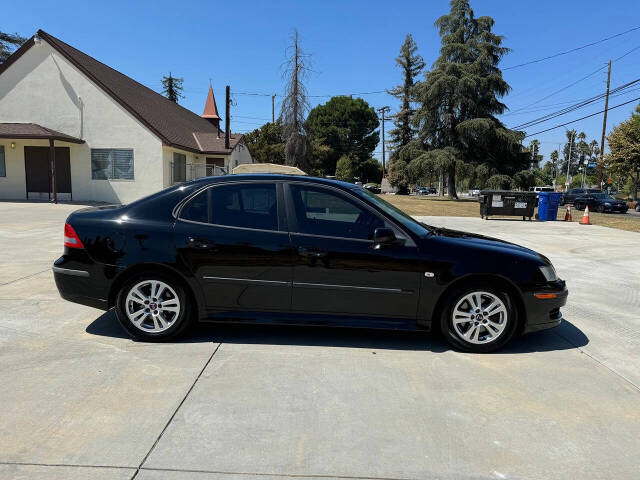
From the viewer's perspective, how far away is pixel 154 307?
427cm

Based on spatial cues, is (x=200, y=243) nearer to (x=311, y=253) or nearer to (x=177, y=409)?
(x=311, y=253)

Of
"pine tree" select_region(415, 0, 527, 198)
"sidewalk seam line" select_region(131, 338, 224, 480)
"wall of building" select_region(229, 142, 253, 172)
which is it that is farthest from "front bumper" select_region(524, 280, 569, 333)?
"pine tree" select_region(415, 0, 527, 198)

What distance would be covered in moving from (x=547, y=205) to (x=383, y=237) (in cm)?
1817

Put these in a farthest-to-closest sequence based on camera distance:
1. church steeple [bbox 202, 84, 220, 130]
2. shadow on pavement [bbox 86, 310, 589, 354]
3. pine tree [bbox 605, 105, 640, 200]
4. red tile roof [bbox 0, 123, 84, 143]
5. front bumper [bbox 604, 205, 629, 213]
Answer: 1. church steeple [bbox 202, 84, 220, 130]
2. pine tree [bbox 605, 105, 640, 200]
3. front bumper [bbox 604, 205, 629, 213]
4. red tile roof [bbox 0, 123, 84, 143]
5. shadow on pavement [bbox 86, 310, 589, 354]

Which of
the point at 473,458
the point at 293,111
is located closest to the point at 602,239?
the point at 473,458

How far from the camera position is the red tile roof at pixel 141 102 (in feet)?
73.2

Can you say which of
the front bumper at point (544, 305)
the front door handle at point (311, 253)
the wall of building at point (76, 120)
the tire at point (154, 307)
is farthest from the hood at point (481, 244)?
the wall of building at point (76, 120)

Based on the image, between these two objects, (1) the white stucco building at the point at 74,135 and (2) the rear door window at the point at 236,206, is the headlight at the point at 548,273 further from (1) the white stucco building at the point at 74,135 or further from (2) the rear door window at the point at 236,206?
(1) the white stucco building at the point at 74,135

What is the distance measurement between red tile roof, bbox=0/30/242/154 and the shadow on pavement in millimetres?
20134

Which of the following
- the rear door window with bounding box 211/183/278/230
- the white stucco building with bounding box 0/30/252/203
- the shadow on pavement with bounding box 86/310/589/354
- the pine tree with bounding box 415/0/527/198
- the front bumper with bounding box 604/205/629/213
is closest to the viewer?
the rear door window with bounding box 211/183/278/230

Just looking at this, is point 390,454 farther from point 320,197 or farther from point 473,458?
point 320,197

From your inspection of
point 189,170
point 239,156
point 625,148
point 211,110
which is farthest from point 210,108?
point 625,148

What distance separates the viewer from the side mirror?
4047mm

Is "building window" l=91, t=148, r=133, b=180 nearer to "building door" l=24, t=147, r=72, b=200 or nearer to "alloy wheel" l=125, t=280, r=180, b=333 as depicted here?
"building door" l=24, t=147, r=72, b=200
